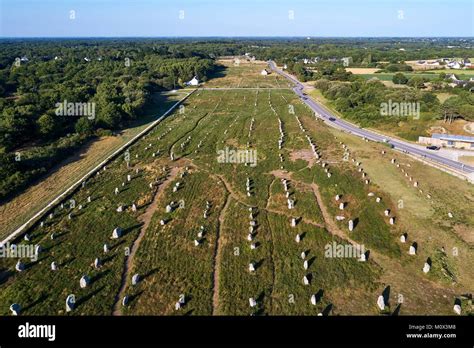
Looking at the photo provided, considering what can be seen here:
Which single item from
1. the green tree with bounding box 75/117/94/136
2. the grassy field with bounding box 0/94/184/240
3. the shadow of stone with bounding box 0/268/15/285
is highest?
the green tree with bounding box 75/117/94/136

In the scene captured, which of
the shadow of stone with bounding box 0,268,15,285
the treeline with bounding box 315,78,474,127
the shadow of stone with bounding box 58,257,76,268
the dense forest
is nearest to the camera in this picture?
the shadow of stone with bounding box 0,268,15,285

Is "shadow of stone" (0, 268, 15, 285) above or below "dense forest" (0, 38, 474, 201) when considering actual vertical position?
below

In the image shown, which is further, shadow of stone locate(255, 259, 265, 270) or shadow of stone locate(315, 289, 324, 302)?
shadow of stone locate(255, 259, 265, 270)

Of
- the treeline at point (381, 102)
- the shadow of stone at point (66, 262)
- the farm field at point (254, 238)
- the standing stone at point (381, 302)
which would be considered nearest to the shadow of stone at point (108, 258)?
the farm field at point (254, 238)

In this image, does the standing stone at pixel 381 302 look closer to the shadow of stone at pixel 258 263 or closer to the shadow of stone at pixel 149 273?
the shadow of stone at pixel 258 263

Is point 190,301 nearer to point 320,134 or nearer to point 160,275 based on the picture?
point 160,275

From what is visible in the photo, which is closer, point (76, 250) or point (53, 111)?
point (76, 250)

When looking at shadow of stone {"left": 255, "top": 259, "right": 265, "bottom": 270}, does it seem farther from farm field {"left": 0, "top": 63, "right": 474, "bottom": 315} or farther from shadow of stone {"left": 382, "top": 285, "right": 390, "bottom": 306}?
shadow of stone {"left": 382, "top": 285, "right": 390, "bottom": 306}

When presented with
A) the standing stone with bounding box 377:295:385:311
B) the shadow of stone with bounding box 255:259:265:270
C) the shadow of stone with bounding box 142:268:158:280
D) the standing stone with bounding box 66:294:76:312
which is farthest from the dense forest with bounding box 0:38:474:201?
the standing stone with bounding box 377:295:385:311
